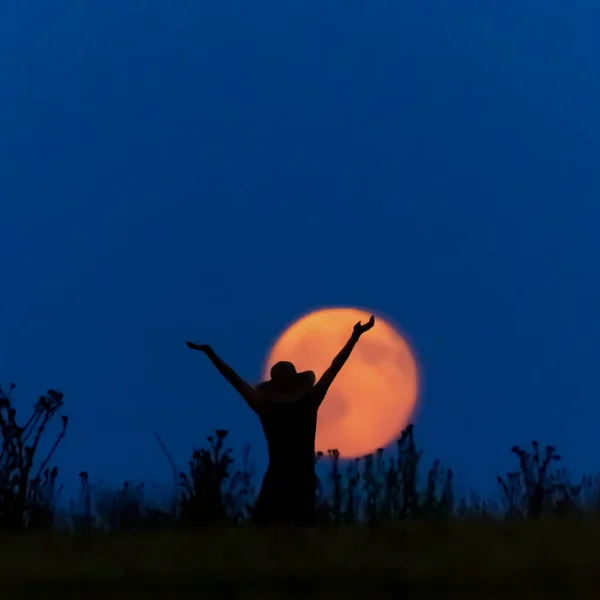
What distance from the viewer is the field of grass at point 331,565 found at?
14.6 ft

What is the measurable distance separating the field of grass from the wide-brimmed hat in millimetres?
2013

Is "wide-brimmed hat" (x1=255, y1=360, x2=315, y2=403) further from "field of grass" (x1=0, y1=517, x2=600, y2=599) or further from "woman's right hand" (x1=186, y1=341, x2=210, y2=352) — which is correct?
"field of grass" (x1=0, y1=517, x2=600, y2=599)

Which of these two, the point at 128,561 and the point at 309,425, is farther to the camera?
the point at 309,425

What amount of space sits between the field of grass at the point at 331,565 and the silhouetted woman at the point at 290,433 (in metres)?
1.72

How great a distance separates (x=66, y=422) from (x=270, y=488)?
254 centimetres

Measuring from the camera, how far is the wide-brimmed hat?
27.6 ft

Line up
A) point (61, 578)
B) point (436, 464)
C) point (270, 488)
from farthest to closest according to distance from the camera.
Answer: point (436, 464) < point (270, 488) < point (61, 578)

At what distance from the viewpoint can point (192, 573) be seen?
4.88m

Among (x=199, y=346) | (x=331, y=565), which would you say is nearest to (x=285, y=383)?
(x=199, y=346)

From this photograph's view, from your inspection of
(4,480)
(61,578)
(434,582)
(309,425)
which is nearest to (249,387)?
(309,425)

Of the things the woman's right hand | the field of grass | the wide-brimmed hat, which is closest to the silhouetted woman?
the wide-brimmed hat

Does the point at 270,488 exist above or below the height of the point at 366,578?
above

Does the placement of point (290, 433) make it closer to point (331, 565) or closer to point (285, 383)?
point (285, 383)

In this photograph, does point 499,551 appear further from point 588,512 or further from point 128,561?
point 588,512
